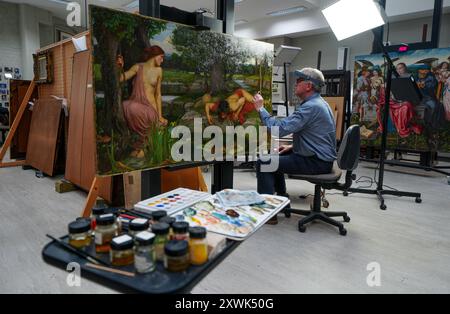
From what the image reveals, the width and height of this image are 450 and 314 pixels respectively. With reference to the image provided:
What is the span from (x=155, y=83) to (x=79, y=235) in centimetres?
80

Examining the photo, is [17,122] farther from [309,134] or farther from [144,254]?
[144,254]

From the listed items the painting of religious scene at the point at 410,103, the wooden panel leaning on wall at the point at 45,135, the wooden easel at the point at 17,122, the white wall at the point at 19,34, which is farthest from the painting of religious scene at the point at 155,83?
the white wall at the point at 19,34

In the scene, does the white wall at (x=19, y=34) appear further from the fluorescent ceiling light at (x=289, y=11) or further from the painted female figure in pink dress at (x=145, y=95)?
the painted female figure in pink dress at (x=145, y=95)

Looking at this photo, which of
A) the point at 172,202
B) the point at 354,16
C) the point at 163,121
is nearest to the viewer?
the point at 172,202

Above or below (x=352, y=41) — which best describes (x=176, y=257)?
below

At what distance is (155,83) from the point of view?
57.2 inches

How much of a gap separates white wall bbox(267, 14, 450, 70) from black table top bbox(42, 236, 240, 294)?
782cm

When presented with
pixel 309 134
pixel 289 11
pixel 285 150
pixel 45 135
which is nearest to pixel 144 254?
pixel 309 134

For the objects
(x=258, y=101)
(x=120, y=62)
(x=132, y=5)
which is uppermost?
(x=132, y=5)

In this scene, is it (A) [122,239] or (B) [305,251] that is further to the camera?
(B) [305,251]

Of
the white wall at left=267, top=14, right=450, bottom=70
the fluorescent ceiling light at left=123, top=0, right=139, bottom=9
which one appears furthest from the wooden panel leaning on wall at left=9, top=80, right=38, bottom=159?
the white wall at left=267, top=14, right=450, bottom=70

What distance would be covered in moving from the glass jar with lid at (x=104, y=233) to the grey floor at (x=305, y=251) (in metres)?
1.02

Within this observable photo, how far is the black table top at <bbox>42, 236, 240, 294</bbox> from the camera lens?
2.38 feet

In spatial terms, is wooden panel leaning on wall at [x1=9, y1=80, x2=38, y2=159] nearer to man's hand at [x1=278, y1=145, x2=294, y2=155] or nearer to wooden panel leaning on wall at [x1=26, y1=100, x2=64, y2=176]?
wooden panel leaning on wall at [x1=26, y1=100, x2=64, y2=176]
